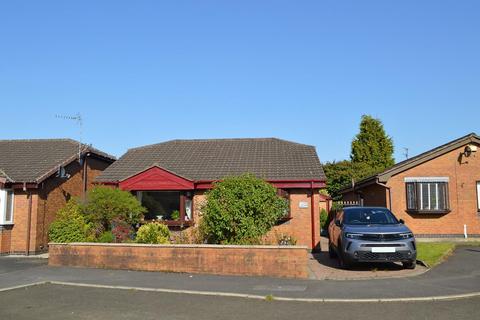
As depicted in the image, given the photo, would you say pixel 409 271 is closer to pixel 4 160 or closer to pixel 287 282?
pixel 287 282

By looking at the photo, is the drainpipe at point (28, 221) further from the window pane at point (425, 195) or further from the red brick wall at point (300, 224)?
the window pane at point (425, 195)

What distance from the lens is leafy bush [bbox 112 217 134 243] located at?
14.7 m

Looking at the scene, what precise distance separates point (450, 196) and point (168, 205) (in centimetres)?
1202

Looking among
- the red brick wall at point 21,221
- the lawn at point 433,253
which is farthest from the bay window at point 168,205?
the lawn at point 433,253

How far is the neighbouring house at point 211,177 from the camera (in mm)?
17375

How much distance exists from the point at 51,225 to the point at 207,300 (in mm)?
10340

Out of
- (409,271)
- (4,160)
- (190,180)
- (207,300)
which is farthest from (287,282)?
(4,160)

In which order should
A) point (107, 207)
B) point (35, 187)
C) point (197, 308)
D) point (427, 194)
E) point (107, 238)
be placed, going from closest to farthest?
point (197, 308), point (107, 238), point (107, 207), point (35, 187), point (427, 194)

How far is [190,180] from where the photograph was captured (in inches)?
706

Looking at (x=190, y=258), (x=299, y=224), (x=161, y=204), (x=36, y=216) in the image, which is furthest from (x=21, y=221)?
(x=299, y=224)

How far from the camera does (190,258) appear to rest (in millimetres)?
12078

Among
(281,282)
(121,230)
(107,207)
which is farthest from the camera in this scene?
(107,207)

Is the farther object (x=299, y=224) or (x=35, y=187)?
(x=299, y=224)

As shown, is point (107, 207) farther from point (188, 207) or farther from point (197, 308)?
point (197, 308)
